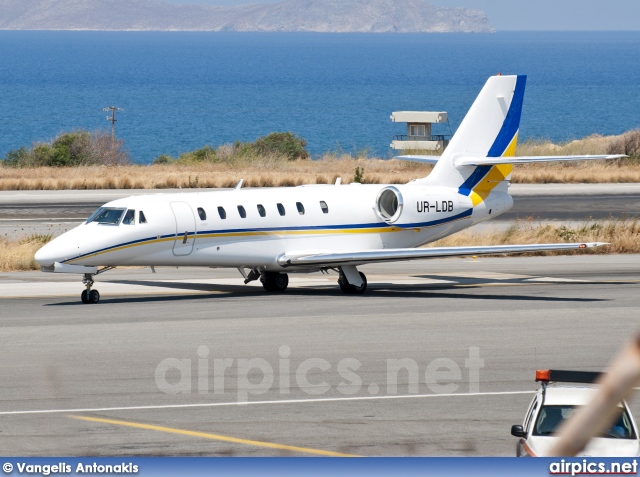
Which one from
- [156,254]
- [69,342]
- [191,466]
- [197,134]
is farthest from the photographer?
[197,134]

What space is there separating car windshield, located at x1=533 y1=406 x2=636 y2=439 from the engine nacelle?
16.2m

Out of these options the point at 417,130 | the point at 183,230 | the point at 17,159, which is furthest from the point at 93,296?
the point at 417,130

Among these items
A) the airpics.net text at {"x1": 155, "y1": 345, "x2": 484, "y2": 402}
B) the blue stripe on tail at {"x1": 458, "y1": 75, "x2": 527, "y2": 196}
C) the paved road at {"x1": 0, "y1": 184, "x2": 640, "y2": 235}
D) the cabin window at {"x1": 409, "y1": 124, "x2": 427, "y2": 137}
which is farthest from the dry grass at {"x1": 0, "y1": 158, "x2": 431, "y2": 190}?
the airpics.net text at {"x1": 155, "y1": 345, "x2": 484, "y2": 402}

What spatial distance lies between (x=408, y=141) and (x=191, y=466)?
9202 cm

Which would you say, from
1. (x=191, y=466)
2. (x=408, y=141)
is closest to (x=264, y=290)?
(x=191, y=466)

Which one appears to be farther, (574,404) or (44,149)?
(44,149)

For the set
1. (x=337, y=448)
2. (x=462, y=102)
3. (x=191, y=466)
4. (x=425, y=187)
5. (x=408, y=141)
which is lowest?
(x=337, y=448)

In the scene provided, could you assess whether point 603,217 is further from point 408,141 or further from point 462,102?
point 462,102

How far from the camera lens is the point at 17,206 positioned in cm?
5050

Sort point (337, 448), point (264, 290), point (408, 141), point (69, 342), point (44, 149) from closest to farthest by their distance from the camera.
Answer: point (337, 448), point (69, 342), point (264, 290), point (44, 149), point (408, 141)

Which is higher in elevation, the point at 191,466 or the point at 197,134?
the point at 197,134

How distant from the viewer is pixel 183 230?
83.0 ft

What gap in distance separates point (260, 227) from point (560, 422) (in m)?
15.5

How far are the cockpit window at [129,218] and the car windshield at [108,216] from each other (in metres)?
0.12
